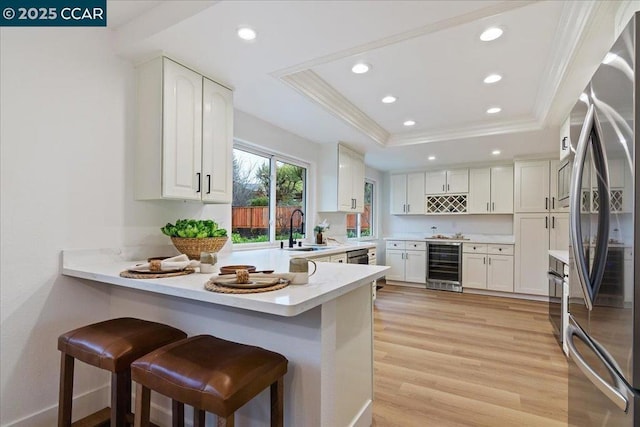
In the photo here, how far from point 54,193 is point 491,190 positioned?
230 inches

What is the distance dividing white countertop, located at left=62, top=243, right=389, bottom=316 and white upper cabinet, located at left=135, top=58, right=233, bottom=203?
0.45 m

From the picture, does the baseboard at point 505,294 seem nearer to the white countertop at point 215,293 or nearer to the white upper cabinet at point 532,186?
the white upper cabinet at point 532,186

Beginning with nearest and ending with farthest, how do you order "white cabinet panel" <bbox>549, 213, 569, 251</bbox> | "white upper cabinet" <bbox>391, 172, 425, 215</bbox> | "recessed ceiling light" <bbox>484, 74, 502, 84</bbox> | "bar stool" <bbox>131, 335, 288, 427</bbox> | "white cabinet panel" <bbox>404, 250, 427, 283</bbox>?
"bar stool" <bbox>131, 335, 288, 427</bbox> → "recessed ceiling light" <bbox>484, 74, 502, 84</bbox> → "white cabinet panel" <bbox>549, 213, 569, 251</bbox> → "white cabinet panel" <bbox>404, 250, 427, 283</bbox> → "white upper cabinet" <bbox>391, 172, 425, 215</bbox>

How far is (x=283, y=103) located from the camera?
2.96 meters

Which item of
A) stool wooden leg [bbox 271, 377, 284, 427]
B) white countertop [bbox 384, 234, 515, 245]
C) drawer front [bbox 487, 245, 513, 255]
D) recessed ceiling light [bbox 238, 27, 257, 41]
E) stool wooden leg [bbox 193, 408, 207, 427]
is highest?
recessed ceiling light [bbox 238, 27, 257, 41]

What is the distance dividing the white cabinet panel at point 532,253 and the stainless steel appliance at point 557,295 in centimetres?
158

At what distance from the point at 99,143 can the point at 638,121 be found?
2.53 meters

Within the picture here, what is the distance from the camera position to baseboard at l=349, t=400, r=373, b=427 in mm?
1665

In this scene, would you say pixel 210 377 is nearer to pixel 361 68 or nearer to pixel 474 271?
pixel 361 68

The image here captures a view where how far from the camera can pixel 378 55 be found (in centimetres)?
233

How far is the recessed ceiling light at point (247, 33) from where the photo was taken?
1816 mm

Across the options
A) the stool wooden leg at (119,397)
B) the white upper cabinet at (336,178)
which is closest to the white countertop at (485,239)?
the white upper cabinet at (336,178)

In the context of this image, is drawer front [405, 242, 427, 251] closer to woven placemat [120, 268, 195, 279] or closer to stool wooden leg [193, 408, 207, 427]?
woven placemat [120, 268, 195, 279]

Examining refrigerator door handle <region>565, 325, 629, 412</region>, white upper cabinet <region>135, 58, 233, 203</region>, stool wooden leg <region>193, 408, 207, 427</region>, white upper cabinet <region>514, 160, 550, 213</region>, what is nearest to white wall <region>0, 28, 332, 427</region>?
white upper cabinet <region>135, 58, 233, 203</region>
